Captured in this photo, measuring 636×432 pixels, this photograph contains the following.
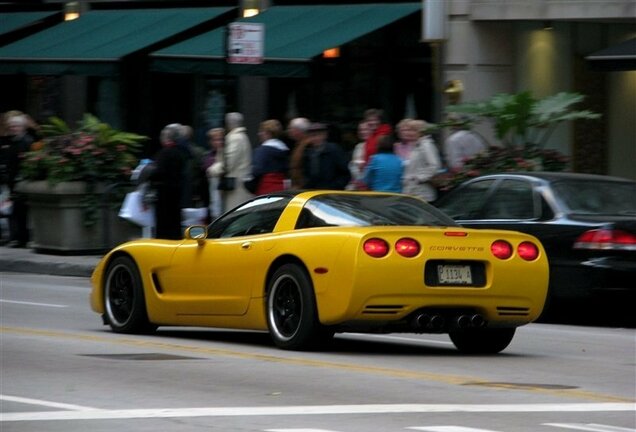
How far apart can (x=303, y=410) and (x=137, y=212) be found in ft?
43.8

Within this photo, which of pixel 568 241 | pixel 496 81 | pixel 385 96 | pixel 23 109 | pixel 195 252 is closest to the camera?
pixel 195 252

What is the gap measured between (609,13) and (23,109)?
14.8 meters

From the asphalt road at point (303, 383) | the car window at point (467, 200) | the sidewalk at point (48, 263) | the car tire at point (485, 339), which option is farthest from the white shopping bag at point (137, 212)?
the car tire at point (485, 339)

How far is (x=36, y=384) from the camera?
33.3 ft

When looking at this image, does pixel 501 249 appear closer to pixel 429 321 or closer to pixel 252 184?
pixel 429 321

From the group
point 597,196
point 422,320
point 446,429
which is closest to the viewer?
point 446,429

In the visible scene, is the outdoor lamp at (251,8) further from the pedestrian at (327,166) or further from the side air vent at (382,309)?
the side air vent at (382,309)

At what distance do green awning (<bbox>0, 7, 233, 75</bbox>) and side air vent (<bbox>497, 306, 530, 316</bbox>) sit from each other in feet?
55.6

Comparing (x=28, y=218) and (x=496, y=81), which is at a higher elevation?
(x=496, y=81)

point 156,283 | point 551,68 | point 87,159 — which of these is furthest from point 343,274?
point 551,68

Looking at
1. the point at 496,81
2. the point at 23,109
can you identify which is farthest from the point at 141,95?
the point at 496,81

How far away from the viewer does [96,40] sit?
97.8 feet

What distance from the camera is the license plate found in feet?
39.0

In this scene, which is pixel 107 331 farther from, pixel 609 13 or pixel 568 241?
A: pixel 609 13
